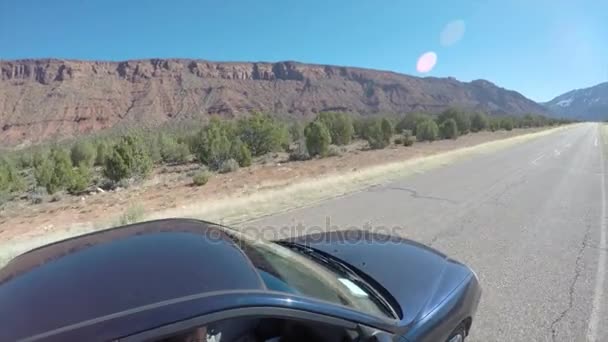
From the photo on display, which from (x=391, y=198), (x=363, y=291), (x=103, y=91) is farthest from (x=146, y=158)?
(x=103, y=91)

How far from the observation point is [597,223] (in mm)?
6816

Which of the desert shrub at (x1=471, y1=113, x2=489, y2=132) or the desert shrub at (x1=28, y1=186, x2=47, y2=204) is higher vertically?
the desert shrub at (x1=471, y1=113, x2=489, y2=132)

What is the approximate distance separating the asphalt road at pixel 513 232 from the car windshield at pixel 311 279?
22.0 inches

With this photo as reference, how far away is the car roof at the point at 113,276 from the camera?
1.33 meters

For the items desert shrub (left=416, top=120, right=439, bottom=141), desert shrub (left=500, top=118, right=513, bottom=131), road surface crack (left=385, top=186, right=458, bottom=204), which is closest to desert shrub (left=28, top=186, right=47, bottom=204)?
road surface crack (left=385, top=186, right=458, bottom=204)

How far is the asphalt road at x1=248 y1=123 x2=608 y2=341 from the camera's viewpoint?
347 cm

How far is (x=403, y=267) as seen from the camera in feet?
8.91

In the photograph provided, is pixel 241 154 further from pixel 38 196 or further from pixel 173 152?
pixel 173 152

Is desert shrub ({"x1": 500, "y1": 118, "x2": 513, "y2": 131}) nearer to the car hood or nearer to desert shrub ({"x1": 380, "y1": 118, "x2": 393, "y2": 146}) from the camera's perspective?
desert shrub ({"x1": 380, "y1": 118, "x2": 393, "y2": 146})

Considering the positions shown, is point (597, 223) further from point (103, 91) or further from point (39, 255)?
point (103, 91)

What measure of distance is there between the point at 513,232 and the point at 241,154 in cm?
1818

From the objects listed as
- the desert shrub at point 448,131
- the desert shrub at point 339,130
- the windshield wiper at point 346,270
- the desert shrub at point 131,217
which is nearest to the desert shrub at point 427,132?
the desert shrub at point 448,131

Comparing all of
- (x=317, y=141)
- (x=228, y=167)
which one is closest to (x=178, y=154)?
(x=228, y=167)

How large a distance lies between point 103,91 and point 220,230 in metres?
116
